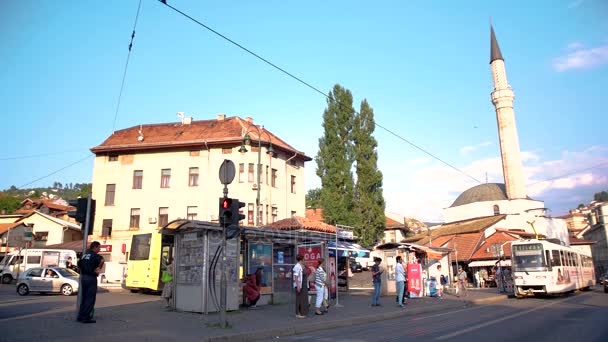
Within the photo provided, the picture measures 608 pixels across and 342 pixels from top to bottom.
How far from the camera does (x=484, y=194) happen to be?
70438 millimetres

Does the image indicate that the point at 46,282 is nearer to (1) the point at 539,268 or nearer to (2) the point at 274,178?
(2) the point at 274,178

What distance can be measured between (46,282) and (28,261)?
1170 cm

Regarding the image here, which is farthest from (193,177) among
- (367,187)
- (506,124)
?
(506,124)

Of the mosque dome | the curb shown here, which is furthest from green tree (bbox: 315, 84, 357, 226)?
the mosque dome

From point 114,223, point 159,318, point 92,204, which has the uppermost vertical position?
point 114,223

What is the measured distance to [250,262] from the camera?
1571 centimetres

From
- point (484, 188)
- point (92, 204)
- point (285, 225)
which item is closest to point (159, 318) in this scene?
→ point (92, 204)

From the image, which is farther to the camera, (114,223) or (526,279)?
(114,223)

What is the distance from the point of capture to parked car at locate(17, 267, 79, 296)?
21.8 meters

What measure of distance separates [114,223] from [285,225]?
2225 cm

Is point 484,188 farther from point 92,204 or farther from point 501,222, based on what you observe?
point 92,204

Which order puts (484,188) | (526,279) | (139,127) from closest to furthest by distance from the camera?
1. (526,279)
2. (139,127)
3. (484,188)

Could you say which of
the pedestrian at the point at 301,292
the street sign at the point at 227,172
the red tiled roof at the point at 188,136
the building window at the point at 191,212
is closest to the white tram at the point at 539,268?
the pedestrian at the point at 301,292

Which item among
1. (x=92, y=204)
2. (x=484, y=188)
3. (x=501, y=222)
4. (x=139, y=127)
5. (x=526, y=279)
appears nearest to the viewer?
(x=92, y=204)
